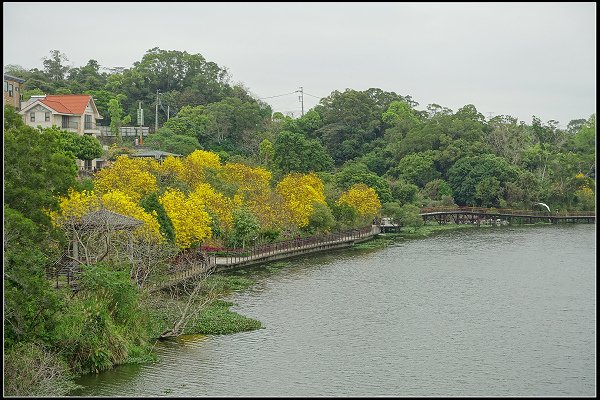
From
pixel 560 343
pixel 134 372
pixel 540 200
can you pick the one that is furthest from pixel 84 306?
pixel 540 200

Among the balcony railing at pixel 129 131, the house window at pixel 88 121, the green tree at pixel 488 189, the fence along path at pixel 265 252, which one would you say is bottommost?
the fence along path at pixel 265 252

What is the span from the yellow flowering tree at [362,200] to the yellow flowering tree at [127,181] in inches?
868

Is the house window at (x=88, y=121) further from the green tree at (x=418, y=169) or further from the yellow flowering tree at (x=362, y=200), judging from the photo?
the green tree at (x=418, y=169)

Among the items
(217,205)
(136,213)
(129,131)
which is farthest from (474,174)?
(136,213)

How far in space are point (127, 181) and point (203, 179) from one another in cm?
893

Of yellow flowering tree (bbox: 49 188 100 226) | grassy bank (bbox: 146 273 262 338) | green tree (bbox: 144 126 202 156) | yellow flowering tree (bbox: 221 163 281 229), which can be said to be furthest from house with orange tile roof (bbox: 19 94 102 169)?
grassy bank (bbox: 146 273 262 338)

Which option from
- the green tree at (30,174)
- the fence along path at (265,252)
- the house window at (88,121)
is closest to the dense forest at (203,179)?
the green tree at (30,174)

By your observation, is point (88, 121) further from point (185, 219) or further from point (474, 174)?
point (474, 174)

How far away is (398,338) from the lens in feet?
100

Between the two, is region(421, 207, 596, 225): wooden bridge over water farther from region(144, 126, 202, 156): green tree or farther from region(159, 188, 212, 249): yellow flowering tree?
region(159, 188, 212, 249): yellow flowering tree

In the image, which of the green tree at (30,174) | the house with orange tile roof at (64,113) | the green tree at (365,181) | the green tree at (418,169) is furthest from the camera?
the green tree at (418,169)

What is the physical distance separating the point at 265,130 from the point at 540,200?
30.4 metres

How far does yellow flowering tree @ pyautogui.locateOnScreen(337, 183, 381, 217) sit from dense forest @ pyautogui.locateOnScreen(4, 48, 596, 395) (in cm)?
11

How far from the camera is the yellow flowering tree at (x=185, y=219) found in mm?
41094
